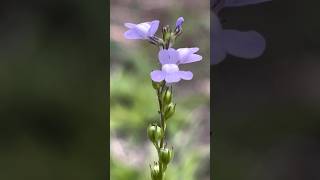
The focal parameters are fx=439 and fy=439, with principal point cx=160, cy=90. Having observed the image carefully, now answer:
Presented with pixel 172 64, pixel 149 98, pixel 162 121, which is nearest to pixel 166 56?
pixel 172 64

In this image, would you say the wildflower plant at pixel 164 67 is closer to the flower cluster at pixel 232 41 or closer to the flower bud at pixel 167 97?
the flower bud at pixel 167 97

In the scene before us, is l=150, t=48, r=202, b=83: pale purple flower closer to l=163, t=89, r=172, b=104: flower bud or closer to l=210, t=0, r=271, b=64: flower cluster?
l=163, t=89, r=172, b=104: flower bud

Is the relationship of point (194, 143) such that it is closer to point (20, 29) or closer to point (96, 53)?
point (96, 53)

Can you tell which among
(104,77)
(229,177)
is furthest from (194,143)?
(104,77)

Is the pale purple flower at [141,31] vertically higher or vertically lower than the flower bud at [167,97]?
higher

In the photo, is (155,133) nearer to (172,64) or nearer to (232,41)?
(172,64)

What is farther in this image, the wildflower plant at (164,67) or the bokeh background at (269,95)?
the bokeh background at (269,95)

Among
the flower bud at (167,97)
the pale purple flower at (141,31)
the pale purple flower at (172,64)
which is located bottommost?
the flower bud at (167,97)

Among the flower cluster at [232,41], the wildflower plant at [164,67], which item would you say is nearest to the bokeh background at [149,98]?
the flower cluster at [232,41]
